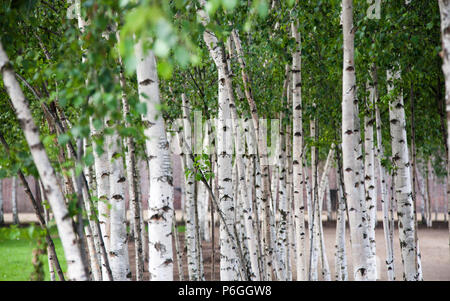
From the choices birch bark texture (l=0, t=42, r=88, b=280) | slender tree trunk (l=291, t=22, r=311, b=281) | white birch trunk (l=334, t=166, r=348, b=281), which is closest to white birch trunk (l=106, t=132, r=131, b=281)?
birch bark texture (l=0, t=42, r=88, b=280)

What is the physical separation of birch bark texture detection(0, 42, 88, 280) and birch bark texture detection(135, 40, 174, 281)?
2.19 ft

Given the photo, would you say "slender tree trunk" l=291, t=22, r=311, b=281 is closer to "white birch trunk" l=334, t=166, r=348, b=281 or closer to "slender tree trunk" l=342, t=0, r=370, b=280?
"slender tree trunk" l=342, t=0, r=370, b=280

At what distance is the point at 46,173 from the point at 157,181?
850mm

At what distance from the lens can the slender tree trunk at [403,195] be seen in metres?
4.96

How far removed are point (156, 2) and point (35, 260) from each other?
70.9 inches

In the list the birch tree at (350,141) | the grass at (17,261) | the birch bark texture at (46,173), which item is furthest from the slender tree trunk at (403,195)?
the grass at (17,261)

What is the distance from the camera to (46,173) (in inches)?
78.1

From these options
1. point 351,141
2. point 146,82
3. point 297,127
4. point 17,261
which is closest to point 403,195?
point 297,127

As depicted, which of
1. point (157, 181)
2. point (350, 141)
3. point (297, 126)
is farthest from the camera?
point (297, 126)

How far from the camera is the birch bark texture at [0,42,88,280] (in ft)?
6.52

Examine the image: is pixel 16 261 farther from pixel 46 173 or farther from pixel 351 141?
pixel 46 173

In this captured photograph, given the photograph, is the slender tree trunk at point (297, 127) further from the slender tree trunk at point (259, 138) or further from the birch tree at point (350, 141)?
the birch tree at point (350, 141)

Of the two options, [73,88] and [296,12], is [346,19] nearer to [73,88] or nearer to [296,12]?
[296,12]
